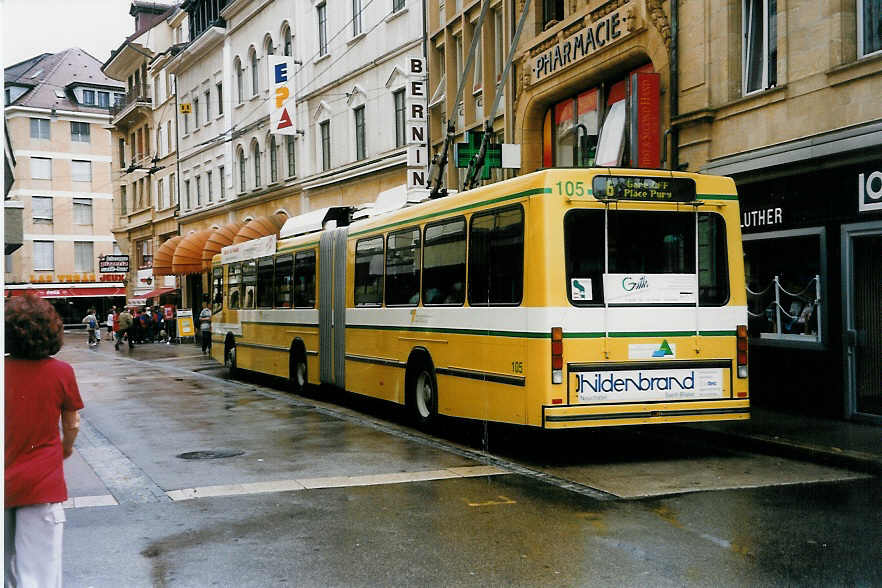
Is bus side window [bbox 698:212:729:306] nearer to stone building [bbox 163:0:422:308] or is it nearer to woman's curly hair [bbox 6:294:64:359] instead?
woman's curly hair [bbox 6:294:64:359]

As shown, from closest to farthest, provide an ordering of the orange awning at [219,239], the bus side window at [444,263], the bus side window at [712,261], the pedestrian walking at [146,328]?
the bus side window at [712,261] → the bus side window at [444,263] → the orange awning at [219,239] → the pedestrian walking at [146,328]

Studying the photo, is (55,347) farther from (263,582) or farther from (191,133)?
(191,133)

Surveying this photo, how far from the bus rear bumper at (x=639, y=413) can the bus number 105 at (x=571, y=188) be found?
2.08 m

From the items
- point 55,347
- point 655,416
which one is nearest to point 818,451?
point 655,416

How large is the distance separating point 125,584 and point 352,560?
4.49 ft

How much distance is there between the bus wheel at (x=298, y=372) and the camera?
1789cm

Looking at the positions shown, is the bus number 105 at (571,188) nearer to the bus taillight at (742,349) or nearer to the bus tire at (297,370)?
the bus taillight at (742,349)

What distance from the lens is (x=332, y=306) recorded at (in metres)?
16.2

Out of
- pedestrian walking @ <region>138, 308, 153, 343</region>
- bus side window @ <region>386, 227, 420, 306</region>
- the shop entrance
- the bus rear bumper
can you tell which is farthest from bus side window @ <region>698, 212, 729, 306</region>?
pedestrian walking @ <region>138, 308, 153, 343</region>

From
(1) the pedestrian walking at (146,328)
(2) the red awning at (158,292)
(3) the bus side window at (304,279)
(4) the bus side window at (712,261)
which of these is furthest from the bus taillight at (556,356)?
(2) the red awning at (158,292)

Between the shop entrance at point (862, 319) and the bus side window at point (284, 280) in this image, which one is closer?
the shop entrance at point (862, 319)

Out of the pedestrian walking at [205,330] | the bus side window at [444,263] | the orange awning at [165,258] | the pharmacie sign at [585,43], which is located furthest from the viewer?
the orange awning at [165,258]

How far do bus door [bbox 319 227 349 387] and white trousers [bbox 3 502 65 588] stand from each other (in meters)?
11.3

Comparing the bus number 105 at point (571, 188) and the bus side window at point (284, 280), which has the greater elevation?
the bus number 105 at point (571, 188)
